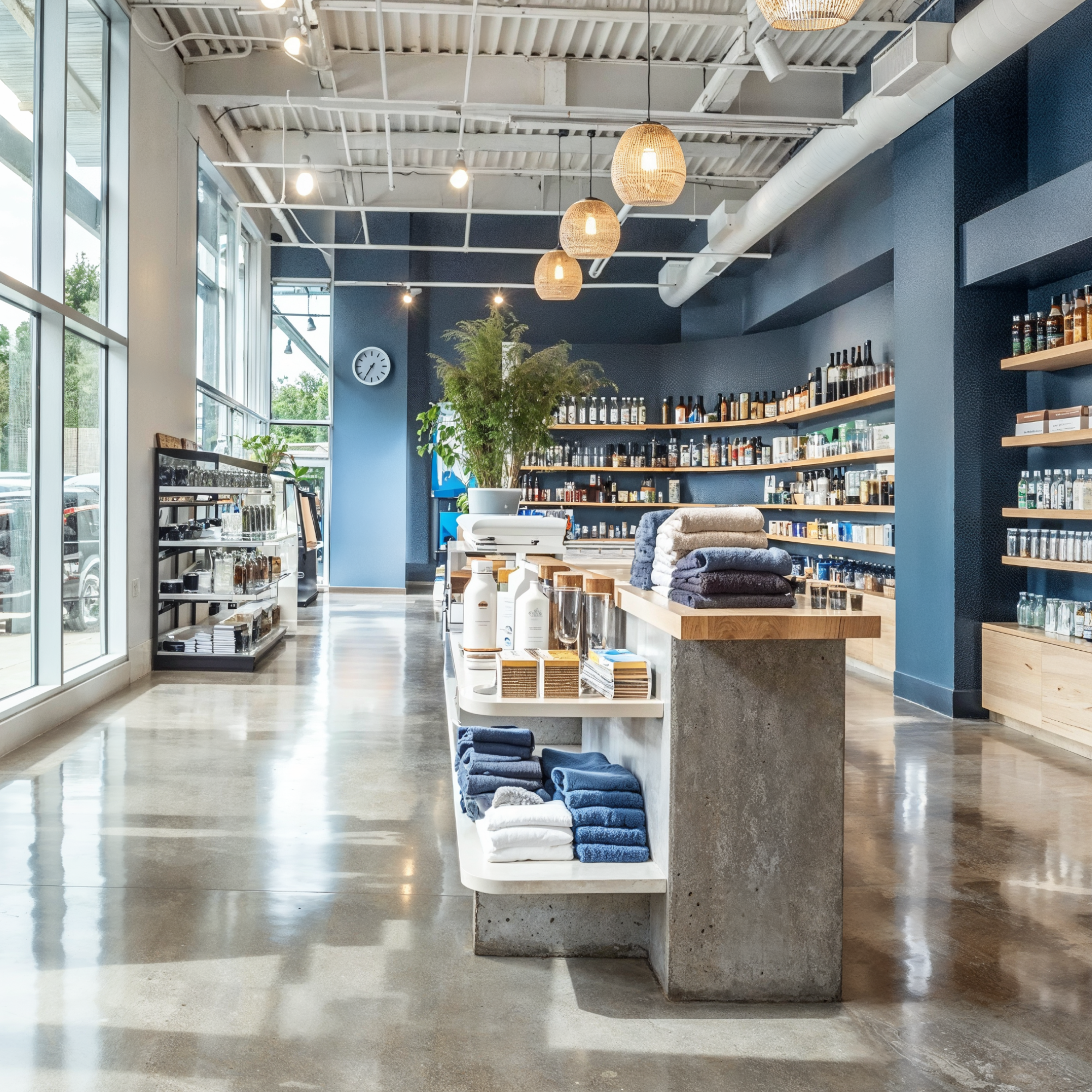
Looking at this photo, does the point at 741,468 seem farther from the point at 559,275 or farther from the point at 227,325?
the point at 227,325

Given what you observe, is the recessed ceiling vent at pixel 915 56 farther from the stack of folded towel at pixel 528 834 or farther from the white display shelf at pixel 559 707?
the stack of folded towel at pixel 528 834


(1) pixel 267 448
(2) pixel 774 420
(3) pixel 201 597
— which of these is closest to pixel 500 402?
(3) pixel 201 597

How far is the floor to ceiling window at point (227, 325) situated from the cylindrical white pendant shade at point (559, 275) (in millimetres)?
4207

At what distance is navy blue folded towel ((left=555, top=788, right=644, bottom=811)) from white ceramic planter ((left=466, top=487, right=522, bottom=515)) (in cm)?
134

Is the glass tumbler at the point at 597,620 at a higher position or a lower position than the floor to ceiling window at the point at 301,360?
lower

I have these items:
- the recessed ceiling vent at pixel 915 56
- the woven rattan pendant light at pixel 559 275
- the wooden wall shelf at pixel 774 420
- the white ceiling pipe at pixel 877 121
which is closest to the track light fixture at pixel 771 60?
the white ceiling pipe at pixel 877 121

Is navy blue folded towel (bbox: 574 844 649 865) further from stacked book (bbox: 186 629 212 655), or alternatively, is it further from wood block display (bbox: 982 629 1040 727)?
stacked book (bbox: 186 629 212 655)

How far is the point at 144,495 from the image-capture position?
25.3 feet

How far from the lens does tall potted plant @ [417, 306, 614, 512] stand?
395cm

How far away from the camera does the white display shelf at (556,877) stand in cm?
253

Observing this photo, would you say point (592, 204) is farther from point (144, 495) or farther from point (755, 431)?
point (755, 431)

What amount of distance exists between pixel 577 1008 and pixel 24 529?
4.70 m

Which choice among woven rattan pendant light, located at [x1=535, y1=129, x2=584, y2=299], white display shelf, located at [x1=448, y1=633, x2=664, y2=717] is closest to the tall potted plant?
white display shelf, located at [x1=448, y1=633, x2=664, y2=717]

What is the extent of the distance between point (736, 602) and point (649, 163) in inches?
105
